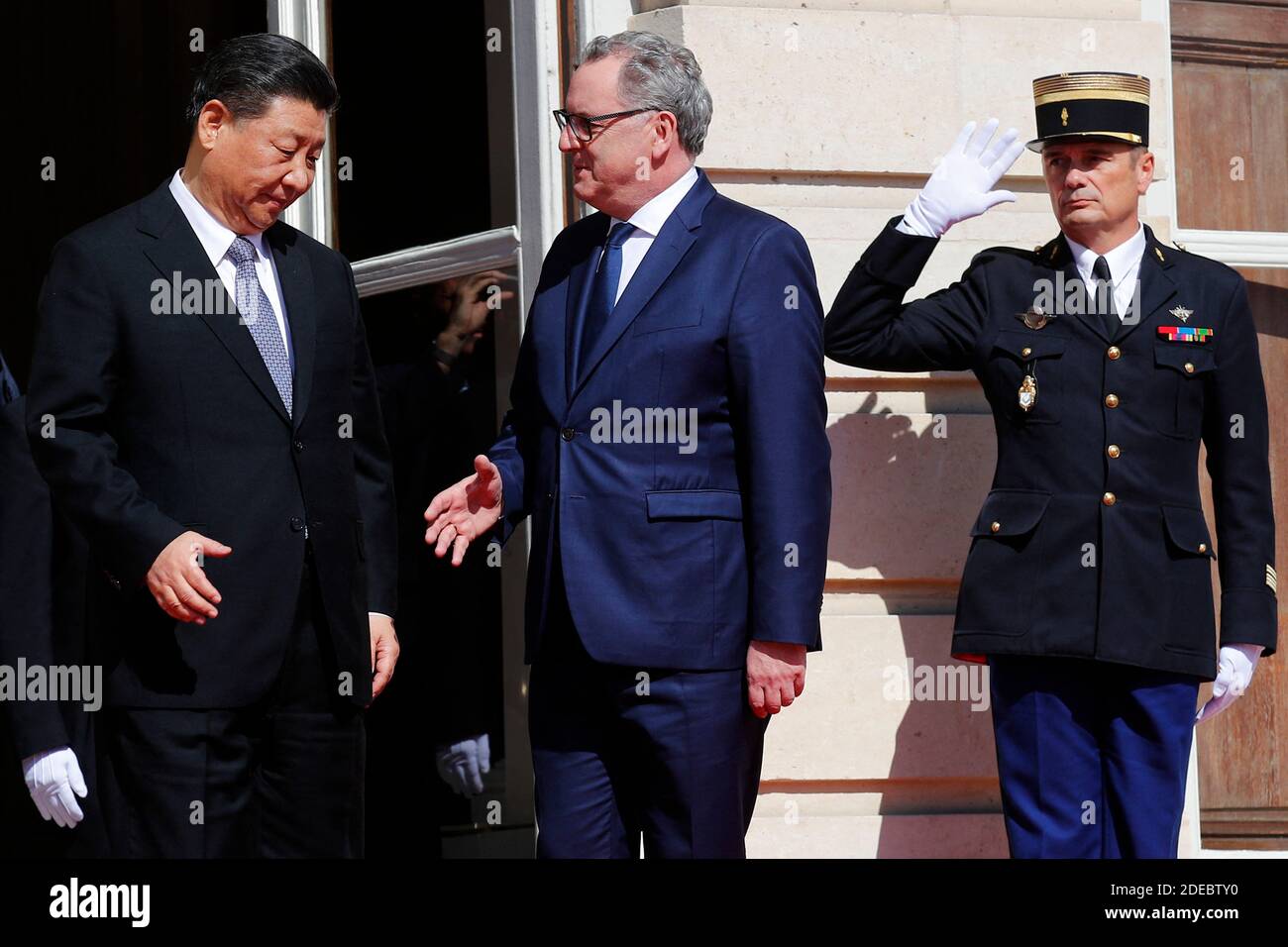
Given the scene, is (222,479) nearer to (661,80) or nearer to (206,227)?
(206,227)

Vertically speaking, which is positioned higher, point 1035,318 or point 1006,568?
point 1035,318

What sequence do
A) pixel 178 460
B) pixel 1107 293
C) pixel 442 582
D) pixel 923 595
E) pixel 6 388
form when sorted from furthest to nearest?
pixel 442 582 < pixel 923 595 < pixel 6 388 < pixel 1107 293 < pixel 178 460

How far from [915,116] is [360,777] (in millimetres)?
2138

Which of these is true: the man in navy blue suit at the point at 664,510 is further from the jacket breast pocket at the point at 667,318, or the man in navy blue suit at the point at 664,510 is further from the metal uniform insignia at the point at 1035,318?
the metal uniform insignia at the point at 1035,318

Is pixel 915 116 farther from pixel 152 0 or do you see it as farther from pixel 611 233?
pixel 152 0

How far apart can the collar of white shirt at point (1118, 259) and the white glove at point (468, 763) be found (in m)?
1.80

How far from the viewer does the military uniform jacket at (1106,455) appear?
3.91 meters

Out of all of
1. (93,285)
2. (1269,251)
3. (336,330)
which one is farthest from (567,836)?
(1269,251)

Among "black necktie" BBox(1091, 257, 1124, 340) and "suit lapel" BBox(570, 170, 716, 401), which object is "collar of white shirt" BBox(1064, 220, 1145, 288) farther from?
"suit lapel" BBox(570, 170, 716, 401)

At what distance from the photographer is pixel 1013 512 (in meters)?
4.02

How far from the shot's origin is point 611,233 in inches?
148

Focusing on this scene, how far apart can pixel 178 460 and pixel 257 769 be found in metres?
0.56

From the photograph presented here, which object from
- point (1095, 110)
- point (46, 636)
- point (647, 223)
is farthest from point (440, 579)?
point (1095, 110)
